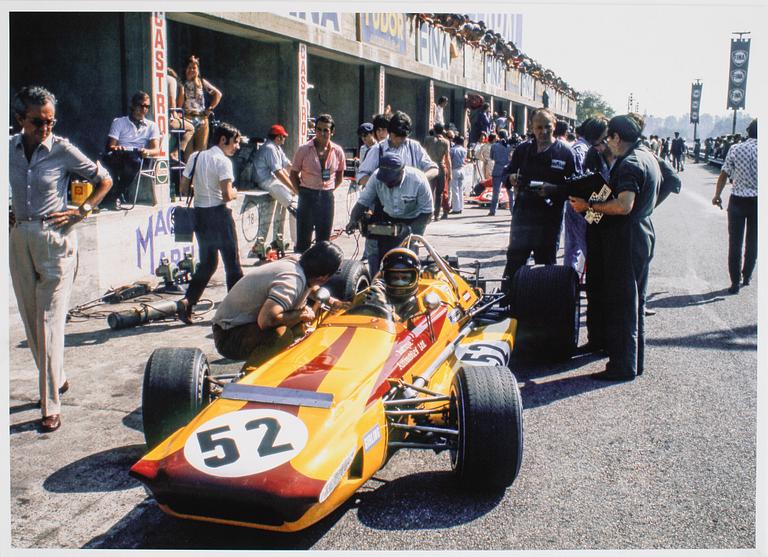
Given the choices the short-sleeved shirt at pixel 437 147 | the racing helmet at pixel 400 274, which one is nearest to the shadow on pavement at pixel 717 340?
the racing helmet at pixel 400 274

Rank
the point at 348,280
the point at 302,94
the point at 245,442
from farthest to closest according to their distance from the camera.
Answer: the point at 302,94 < the point at 348,280 < the point at 245,442

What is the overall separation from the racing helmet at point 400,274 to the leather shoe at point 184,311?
2.82 metres

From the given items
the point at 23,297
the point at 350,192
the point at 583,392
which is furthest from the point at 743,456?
the point at 350,192

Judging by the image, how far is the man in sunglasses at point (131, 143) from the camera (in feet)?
28.5

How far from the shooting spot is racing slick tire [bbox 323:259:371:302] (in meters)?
6.52

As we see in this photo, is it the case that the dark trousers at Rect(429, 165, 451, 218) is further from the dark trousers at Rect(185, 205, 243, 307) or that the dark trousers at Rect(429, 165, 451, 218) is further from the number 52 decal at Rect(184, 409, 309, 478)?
the number 52 decal at Rect(184, 409, 309, 478)

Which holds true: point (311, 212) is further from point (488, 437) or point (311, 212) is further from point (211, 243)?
point (488, 437)

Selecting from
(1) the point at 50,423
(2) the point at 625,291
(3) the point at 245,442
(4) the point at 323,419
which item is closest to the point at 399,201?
(2) the point at 625,291

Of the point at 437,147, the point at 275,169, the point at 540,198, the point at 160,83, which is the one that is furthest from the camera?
the point at 437,147

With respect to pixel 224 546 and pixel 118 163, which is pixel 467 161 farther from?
pixel 224 546

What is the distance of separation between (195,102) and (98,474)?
7.61 meters

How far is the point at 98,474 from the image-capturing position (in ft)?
13.6

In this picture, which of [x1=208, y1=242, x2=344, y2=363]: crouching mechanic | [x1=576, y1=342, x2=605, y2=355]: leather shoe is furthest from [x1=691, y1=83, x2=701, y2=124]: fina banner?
[x1=208, y1=242, x2=344, y2=363]: crouching mechanic

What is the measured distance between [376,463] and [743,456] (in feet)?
7.10
